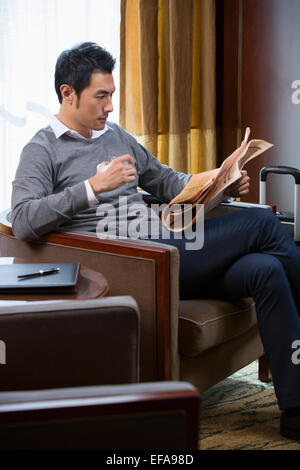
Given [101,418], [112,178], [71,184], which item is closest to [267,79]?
[71,184]

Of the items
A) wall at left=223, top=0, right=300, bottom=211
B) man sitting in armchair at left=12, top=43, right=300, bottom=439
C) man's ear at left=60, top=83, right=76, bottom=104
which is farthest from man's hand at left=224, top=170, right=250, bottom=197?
wall at left=223, top=0, right=300, bottom=211

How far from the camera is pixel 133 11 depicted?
124 inches

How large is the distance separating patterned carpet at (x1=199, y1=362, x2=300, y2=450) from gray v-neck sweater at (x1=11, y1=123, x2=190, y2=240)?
706mm

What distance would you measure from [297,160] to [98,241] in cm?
187

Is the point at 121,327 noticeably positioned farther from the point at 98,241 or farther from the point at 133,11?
the point at 133,11

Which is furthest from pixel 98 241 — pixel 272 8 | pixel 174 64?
pixel 272 8

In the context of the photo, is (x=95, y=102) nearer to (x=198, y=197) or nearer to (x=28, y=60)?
(x=198, y=197)

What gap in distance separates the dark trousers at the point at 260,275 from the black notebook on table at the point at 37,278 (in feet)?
1.68

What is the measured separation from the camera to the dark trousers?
1.79m

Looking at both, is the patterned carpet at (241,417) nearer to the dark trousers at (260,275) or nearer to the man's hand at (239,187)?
the dark trousers at (260,275)

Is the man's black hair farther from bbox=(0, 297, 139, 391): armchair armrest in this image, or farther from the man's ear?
bbox=(0, 297, 139, 391): armchair armrest

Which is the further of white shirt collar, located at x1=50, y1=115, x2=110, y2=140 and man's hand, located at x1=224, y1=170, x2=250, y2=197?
man's hand, located at x1=224, y1=170, x2=250, y2=197

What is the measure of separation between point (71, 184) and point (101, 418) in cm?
138

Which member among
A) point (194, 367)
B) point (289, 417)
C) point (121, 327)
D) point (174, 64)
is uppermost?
point (174, 64)
